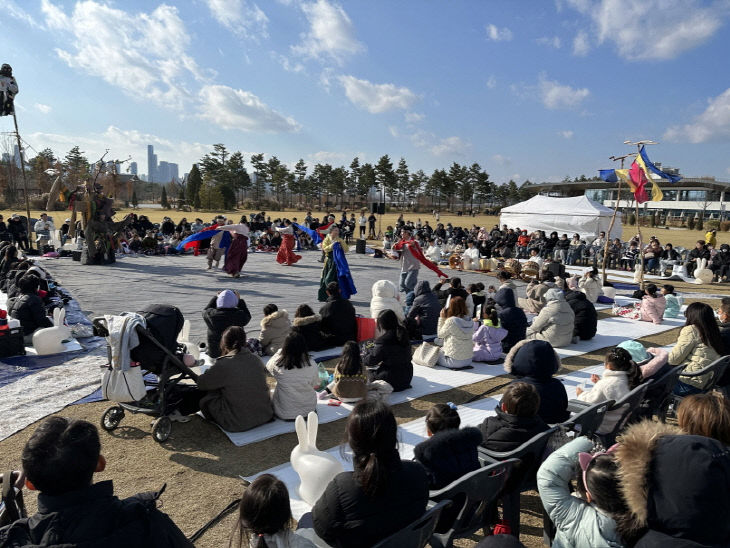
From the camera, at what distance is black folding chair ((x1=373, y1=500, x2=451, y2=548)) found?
2.10 meters

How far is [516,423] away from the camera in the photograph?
3.09m

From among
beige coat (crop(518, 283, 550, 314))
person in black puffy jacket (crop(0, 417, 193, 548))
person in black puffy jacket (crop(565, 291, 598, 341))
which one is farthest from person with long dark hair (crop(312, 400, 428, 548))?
beige coat (crop(518, 283, 550, 314))

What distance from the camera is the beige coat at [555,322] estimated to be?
7.41m

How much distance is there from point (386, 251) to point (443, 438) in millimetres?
16702

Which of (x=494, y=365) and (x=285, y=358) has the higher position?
(x=285, y=358)

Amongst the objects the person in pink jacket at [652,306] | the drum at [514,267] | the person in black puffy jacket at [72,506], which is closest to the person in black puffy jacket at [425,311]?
the person in pink jacket at [652,306]

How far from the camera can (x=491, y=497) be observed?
2619 mm

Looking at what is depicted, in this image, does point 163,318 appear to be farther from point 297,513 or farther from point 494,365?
point 494,365

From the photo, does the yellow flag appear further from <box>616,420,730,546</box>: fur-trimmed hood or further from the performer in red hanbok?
<box>616,420,730,546</box>: fur-trimmed hood

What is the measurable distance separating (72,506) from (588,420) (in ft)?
10.4

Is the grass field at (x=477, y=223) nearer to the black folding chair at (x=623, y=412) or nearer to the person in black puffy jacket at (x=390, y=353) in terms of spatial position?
the person in black puffy jacket at (x=390, y=353)

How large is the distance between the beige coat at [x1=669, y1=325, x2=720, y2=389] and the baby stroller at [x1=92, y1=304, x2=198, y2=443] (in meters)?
4.71

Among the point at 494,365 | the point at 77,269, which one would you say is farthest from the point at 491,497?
the point at 77,269

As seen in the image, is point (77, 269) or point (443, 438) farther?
point (77, 269)
